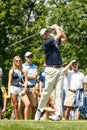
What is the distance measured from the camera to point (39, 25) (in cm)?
4591

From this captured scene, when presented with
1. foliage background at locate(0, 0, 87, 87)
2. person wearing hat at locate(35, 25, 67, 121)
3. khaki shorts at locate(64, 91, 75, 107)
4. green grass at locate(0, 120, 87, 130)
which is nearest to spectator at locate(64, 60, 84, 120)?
khaki shorts at locate(64, 91, 75, 107)

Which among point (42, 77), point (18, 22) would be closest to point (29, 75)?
point (42, 77)

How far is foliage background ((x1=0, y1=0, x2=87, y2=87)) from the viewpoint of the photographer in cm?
4209

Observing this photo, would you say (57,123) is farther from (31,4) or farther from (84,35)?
(31,4)

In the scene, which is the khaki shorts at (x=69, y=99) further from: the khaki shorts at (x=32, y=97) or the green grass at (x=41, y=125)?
the green grass at (x=41, y=125)

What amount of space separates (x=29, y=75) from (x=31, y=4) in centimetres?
3814

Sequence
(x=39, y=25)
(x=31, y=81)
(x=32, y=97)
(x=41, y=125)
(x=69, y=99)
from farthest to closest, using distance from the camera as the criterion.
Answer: (x=39, y=25), (x=69, y=99), (x=31, y=81), (x=32, y=97), (x=41, y=125)

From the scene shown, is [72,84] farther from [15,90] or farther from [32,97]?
[15,90]

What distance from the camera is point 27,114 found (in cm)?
1332

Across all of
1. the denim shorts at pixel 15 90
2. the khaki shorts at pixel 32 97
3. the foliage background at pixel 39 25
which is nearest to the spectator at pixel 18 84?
the denim shorts at pixel 15 90

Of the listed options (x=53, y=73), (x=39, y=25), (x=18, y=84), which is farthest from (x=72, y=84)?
(x=39, y=25)

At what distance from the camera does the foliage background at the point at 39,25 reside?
42.1 metres

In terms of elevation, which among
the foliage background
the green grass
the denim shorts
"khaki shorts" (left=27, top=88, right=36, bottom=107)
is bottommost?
the green grass

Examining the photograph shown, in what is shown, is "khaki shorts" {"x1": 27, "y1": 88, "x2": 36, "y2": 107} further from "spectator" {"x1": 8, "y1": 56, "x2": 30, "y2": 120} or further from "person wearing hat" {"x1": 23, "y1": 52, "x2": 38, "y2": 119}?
"spectator" {"x1": 8, "y1": 56, "x2": 30, "y2": 120}
